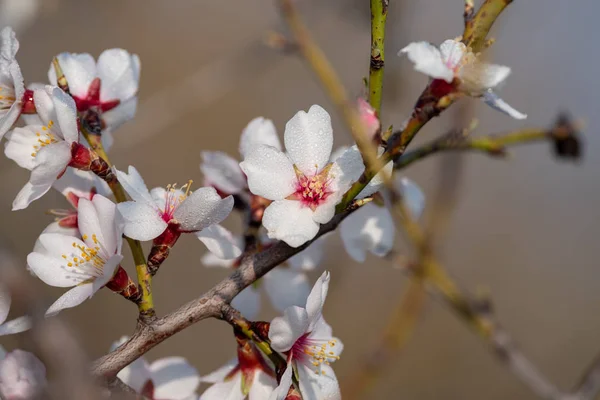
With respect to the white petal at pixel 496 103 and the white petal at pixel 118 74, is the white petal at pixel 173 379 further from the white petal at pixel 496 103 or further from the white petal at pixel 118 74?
the white petal at pixel 496 103

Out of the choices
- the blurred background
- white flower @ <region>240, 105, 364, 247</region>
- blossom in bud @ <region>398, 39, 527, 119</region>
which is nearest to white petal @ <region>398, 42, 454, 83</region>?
blossom in bud @ <region>398, 39, 527, 119</region>

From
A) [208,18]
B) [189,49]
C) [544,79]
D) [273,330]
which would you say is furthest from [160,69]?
[273,330]

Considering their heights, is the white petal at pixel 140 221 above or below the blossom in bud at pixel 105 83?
below

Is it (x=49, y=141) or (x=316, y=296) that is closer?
(x=316, y=296)

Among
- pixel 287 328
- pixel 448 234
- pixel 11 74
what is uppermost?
Answer: pixel 11 74

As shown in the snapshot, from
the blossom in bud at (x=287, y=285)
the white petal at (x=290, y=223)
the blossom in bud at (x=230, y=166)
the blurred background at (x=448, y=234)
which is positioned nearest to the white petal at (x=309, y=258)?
the blossom in bud at (x=287, y=285)

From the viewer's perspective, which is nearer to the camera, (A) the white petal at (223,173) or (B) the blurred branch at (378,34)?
(B) the blurred branch at (378,34)

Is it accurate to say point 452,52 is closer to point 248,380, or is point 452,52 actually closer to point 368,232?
point 368,232

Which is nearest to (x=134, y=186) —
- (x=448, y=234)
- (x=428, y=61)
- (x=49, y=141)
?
(x=49, y=141)
